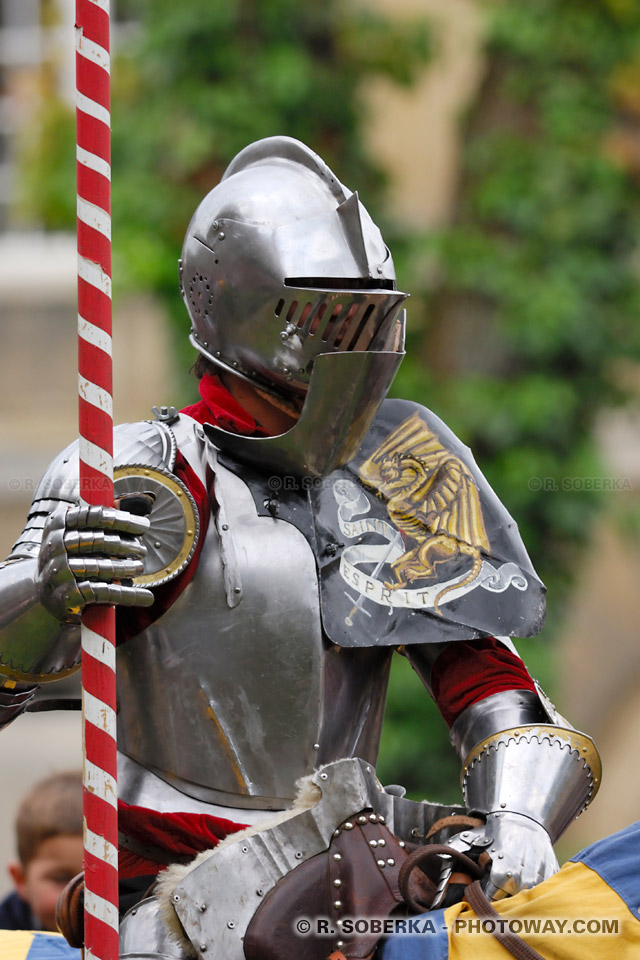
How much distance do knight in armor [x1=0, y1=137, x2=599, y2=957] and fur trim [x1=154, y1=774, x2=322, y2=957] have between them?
85 mm

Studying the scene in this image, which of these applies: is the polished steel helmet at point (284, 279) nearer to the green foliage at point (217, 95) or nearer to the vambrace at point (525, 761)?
the vambrace at point (525, 761)

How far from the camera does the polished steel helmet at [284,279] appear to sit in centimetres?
325

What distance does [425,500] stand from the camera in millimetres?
3465

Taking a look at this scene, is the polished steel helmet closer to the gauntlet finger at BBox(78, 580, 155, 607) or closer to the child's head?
the gauntlet finger at BBox(78, 580, 155, 607)

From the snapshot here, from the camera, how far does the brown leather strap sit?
105 inches

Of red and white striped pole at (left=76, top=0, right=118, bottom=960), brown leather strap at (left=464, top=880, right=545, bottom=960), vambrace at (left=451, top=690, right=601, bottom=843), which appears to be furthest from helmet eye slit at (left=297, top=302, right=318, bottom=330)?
brown leather strap at (left=464, top=880, right=545, bottom=960)

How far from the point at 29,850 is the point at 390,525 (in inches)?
64.2

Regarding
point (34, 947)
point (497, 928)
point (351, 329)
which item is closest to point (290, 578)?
point (351, 329)

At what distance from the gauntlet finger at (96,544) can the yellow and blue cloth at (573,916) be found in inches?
31.8

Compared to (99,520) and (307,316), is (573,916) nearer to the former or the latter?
(99,520)

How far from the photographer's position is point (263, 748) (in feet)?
10.4

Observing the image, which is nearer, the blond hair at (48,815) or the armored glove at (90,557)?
the armored glove at (90,557)

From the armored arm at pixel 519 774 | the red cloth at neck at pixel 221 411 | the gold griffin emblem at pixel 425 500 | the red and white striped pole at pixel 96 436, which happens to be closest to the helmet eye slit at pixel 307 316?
the red cloth at neck at pixel 221 411

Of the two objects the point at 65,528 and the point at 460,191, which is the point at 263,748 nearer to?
the point at 65,528
